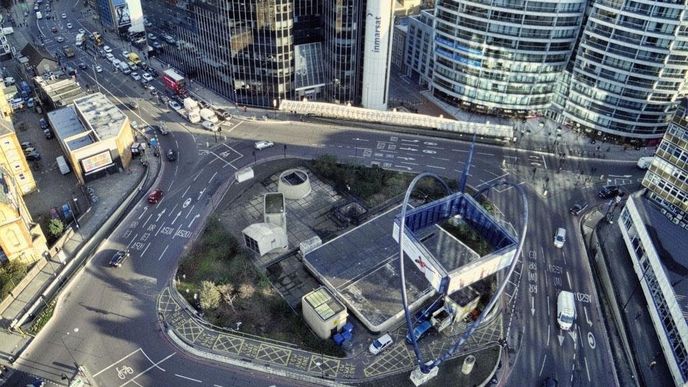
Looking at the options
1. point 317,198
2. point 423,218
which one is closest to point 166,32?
point 317,198

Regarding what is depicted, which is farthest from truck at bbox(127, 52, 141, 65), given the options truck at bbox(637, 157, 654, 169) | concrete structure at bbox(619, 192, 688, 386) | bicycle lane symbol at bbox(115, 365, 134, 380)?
truck at bbox(637, 157, 654, 169)

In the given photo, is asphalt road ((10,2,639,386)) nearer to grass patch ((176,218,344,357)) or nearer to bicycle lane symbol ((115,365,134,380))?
bicycle lane symbol ((115,365,134,380))

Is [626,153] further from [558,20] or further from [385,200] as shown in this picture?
[385,200]

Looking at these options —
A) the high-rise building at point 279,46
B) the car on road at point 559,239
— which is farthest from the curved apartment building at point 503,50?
the car on road at point 559,239

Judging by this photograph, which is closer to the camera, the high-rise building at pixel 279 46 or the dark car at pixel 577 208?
the dark car at pixel 577 208

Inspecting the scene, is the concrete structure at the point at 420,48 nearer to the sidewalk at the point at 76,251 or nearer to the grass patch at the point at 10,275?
the sidewalk at the point at 76,251

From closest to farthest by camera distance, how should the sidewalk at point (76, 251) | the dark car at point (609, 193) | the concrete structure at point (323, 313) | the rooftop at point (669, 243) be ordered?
the concrete structure at point (323, 313)
the rooftop at point (669, 243)
the sidewalk at point (76, 251)
the dark car at point (609, 193)

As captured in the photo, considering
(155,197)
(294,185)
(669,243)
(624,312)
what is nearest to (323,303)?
(294,185)
